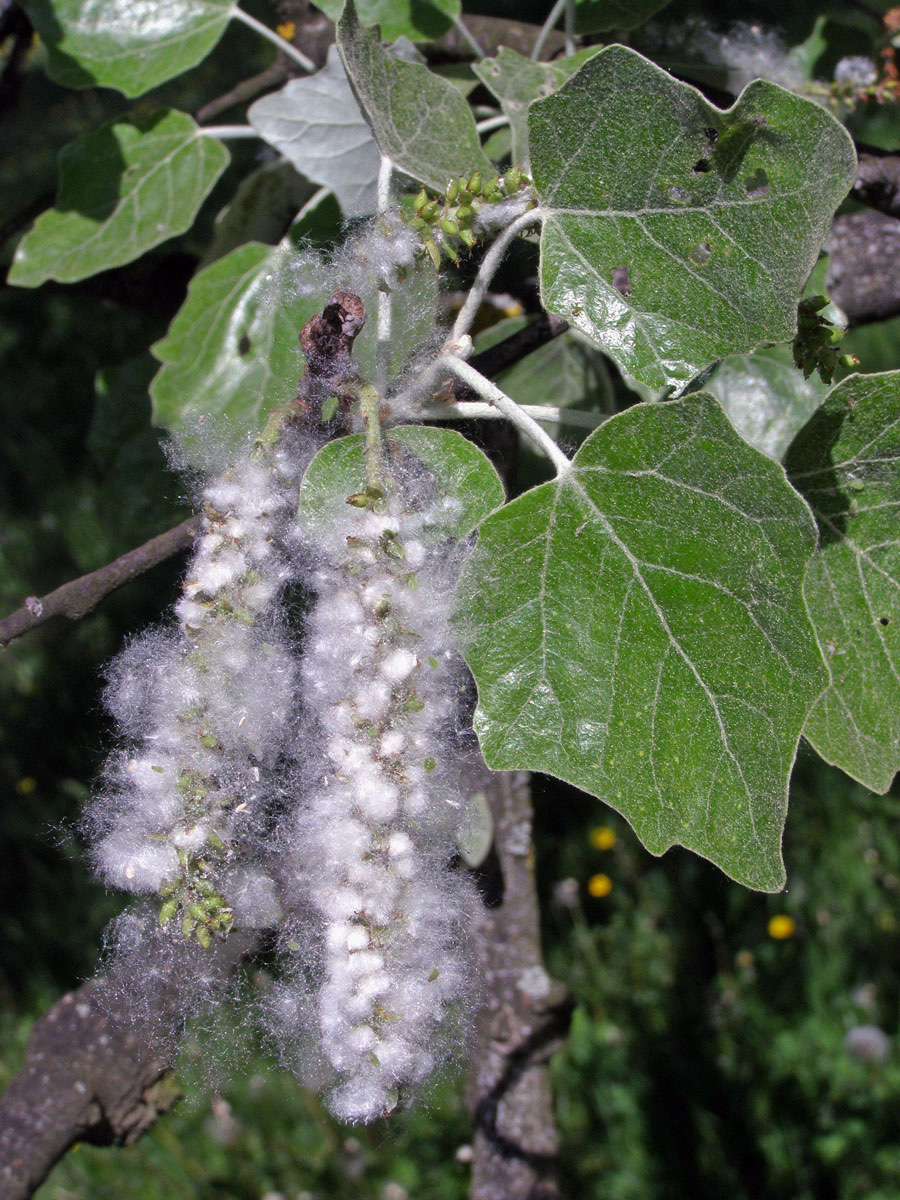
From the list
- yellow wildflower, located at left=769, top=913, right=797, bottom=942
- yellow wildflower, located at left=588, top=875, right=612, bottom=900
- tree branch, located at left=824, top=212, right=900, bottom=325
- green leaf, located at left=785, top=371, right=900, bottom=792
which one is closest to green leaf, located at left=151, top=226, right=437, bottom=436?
green leaf, located at left=785, top=371, right=900, bottom=792

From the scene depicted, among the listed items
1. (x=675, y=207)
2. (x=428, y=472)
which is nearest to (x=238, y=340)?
(x=428, y=472)

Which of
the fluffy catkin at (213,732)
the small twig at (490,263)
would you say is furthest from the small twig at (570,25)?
the fluffy catkin at (213,732)

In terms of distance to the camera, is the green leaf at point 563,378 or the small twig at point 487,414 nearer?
the small twig at point 487,414

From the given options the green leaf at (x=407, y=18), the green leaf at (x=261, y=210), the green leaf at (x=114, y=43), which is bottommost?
the green leaf at (x=261, y=210)

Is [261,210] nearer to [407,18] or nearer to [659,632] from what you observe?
[407,18]

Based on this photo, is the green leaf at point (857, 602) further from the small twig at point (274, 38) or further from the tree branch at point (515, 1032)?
the small twig at point (274, 38)

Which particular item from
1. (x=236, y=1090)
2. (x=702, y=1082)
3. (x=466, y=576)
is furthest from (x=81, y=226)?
(x=702, y=1082)
